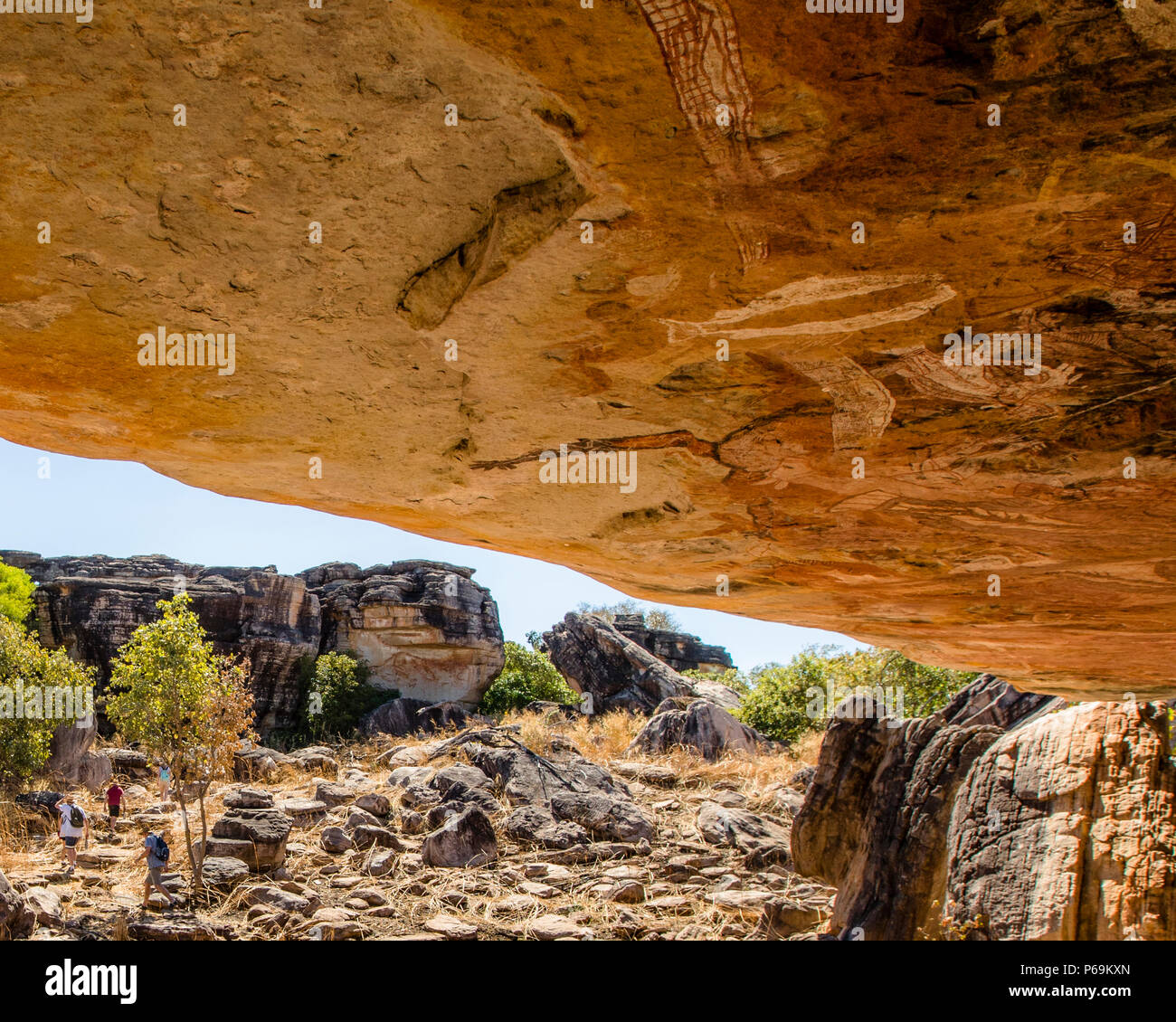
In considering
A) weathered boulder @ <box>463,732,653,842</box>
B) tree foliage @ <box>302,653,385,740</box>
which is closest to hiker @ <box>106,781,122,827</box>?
weathered boulder @ <box>463,732,653,842</box>

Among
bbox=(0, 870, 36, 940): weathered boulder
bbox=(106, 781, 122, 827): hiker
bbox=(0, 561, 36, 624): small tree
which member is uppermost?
bbox=(0, 561, 36, 624): small tree

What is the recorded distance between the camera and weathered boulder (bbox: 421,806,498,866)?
12375 mm

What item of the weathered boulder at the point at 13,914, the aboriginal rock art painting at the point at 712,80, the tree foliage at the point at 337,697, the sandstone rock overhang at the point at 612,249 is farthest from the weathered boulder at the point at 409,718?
the aboriginal rock art painting at the point at 712,80

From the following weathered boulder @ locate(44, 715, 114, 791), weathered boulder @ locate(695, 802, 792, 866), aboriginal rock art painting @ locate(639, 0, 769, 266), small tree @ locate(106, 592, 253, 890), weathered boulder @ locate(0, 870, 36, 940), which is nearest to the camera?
aboriginal rock art painting @ locate(639, 0, 769, 266)

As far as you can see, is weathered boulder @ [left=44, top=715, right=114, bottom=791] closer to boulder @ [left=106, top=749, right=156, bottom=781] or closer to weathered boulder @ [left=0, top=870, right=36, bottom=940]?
boulder @ [left=106, top=749, right=156, bottom=781]

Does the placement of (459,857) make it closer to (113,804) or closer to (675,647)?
(113,804)

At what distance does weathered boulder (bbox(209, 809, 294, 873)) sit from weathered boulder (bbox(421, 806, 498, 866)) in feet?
6.68

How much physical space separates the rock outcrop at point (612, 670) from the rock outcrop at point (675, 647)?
516 centimetres

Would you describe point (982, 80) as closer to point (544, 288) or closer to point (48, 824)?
point (544, 288)

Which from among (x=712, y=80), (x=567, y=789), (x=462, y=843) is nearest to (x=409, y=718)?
(x=567, y=789)

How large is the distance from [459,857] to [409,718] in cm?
1213

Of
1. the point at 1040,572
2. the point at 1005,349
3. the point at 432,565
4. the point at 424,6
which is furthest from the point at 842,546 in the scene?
the point at 432,565

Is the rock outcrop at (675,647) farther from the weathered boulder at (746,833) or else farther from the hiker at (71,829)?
the hiker at (71,829)

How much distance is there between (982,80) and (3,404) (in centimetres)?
308
